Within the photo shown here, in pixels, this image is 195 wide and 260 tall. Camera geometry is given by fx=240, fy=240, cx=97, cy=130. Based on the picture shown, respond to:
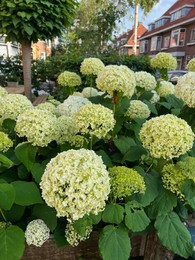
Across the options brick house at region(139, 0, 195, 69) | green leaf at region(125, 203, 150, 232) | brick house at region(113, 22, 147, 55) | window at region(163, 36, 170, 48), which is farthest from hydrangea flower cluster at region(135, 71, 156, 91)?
window at region(163, 36, 170, 48)

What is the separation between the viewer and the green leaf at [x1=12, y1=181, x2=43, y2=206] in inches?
32.8

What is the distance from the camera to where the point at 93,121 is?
35.2 inches

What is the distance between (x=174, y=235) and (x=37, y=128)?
667 mm

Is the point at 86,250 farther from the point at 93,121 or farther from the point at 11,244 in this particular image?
the point at 93,121

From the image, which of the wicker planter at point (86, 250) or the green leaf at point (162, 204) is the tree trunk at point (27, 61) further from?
the green leaf at point (162, 204)

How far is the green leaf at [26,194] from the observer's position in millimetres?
832

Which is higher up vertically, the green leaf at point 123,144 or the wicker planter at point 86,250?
the green leaf at point 123,144

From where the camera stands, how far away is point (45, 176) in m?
0.71

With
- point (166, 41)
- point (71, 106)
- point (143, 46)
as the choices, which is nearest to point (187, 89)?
point (71, 106)

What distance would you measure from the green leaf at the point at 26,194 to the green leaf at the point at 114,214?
0.24m

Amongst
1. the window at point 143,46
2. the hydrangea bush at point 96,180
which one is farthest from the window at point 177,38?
the hydrangea bush at point 96,180

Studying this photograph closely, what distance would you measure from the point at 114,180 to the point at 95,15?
36.5 ft

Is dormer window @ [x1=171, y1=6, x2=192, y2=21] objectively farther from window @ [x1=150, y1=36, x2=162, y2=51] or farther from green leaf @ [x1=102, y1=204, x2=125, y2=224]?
green leaf @ [x1=102, y1=204, x2=125, y2=224]

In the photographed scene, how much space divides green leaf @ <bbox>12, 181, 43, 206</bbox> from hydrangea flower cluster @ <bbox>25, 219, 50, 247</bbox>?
0.11m
